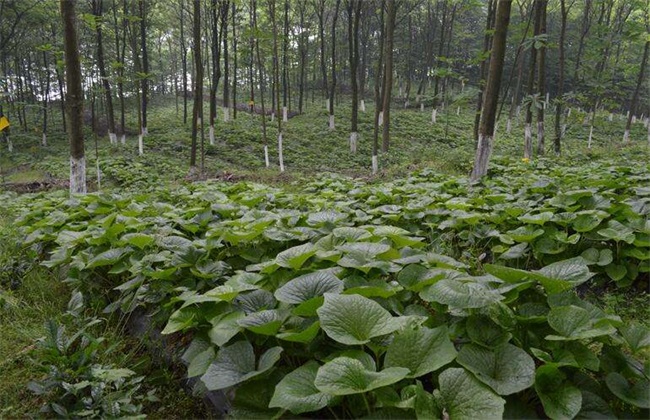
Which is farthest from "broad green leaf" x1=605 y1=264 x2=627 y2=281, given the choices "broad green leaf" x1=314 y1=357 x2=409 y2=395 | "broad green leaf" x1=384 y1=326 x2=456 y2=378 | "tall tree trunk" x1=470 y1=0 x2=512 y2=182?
"tall tree trunk" x1=470 y1=0 x2=512 y2=182

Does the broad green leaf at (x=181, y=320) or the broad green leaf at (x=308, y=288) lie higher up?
the broad green leaf at (x=308, y=288)

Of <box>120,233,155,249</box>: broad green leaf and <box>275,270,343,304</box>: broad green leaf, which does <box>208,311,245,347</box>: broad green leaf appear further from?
<box>120,233,155,249</box>: broad green leaf

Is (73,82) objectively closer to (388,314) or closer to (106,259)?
(106,259)

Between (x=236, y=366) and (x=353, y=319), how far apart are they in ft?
1.72

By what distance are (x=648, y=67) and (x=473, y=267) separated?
3447 centimetres

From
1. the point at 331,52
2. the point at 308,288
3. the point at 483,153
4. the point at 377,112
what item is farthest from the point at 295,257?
the point at 331,52

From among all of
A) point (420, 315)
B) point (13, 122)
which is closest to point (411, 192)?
point (420, 315)

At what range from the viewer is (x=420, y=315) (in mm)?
1880

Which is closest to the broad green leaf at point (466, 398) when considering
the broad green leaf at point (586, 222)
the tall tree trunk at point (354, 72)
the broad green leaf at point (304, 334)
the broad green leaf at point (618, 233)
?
the broad green leaf at point (304, 334)

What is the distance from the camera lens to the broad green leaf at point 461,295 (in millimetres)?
1623

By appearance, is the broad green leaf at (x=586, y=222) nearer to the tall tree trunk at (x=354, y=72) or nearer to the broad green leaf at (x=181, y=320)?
the broad green leaf at (x=181, y=320)

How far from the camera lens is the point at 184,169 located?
16469 millimetres

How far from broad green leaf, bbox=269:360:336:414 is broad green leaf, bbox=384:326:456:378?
0.28m

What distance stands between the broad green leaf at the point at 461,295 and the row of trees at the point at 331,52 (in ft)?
20.8
